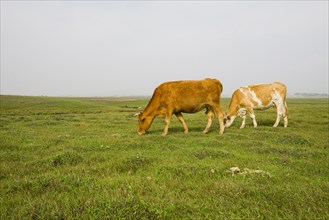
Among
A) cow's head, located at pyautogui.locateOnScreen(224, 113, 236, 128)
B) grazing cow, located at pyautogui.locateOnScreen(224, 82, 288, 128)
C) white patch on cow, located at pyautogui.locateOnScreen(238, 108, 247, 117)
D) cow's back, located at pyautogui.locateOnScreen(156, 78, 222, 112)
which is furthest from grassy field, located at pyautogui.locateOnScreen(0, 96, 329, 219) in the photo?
white patch on cow, located at pyautogui.locateOnScreen(238, 108, 247, 117)

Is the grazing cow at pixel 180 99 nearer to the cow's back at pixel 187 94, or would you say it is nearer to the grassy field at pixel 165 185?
the cow's back at pixel 187 94

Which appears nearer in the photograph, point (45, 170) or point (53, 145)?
point (45, 170)

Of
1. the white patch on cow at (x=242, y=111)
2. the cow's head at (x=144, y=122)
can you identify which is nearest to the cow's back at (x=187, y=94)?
the cow's head at (x=144, y=122)

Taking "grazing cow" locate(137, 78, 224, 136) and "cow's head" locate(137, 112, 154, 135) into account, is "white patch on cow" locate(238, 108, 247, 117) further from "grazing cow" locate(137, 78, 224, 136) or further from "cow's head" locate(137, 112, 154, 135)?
"cow's head" locate(137, 112, 154, 135)

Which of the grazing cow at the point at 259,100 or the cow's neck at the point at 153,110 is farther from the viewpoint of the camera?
the grazing cow at the point at 259,100

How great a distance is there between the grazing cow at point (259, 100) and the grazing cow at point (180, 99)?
12.5 ft

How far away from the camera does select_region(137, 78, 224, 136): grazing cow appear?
1302cm

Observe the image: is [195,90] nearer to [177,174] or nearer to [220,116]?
[220,116]

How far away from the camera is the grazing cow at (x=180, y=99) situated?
13023 mm

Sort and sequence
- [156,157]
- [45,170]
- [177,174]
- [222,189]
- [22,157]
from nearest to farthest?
[222,189]
[177,174]
[45,170]
[156,157]
[22,157]

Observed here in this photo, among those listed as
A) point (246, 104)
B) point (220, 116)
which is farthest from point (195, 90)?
point (246, 104)

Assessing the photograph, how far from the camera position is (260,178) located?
583 centimetres

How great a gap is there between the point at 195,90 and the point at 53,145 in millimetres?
7550

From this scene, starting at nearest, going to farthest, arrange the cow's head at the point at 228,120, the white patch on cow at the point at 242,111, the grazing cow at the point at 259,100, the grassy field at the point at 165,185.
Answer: the grassy field at the point at 165,185 → the grazing cow at the point at 259,100 → the cow's head at the point at 228,120 → the white patch on cow at the point at 242,111
